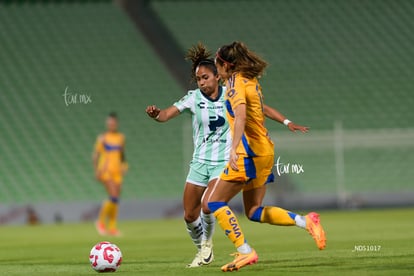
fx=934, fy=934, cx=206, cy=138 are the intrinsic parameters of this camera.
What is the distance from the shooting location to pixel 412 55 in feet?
83.4

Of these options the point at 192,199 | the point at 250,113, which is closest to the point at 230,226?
the point at 250,113

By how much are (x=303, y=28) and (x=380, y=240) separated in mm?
13750

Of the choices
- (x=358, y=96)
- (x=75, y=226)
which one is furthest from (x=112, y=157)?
(x=358, y=96)

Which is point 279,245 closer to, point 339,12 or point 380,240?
point 380,240

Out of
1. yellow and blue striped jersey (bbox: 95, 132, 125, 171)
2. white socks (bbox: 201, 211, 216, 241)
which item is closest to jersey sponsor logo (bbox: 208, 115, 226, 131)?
white socks (bbox: 201, 211, 216, 241)

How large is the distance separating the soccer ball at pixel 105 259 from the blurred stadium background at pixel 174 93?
12.4 meters

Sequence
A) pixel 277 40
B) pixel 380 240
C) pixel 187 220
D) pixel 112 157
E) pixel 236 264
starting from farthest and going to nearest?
pixel 277 40 → pixel 112 157 → pixel 380 240 → pixel 187 220 → pixel 236 264

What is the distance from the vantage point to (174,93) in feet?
76.9

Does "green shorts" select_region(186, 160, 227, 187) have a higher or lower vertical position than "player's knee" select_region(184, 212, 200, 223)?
higher

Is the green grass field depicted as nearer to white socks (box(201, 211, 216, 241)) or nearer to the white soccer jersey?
white socks (box(201, 211, 216, 241))

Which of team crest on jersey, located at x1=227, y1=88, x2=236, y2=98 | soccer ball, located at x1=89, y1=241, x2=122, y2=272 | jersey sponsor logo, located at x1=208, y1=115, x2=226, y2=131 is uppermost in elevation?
jersey sponsor logo, located at x1=208, y1=115, x2=226, y2=131

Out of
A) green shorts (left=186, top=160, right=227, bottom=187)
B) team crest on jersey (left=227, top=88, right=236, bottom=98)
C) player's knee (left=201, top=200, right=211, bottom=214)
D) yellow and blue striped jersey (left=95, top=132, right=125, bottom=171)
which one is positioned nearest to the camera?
team crest on jersey (left=227, top=88, right=236, bottom=98)

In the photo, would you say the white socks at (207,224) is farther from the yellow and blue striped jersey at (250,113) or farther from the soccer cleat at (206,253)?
the yellow and blue striped jersey at (250,113)

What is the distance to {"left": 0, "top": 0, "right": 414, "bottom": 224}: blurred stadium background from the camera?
72.8ft
